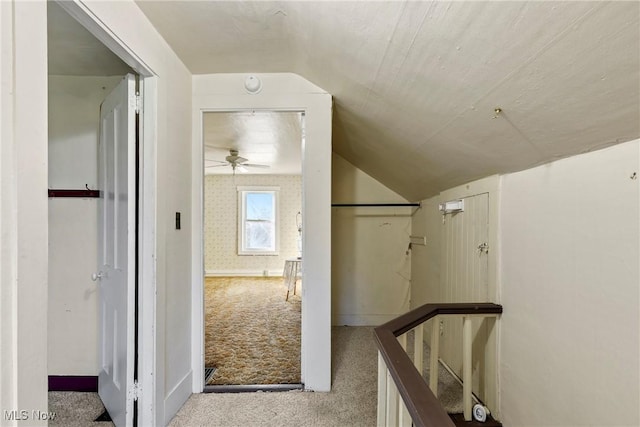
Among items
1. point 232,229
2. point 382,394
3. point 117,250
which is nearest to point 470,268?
point 382,394

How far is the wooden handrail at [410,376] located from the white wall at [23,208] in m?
1.04

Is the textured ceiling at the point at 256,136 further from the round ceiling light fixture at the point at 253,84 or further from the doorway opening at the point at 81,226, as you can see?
the doorway opening at the point at 81,226

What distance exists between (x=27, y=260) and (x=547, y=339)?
2063mm

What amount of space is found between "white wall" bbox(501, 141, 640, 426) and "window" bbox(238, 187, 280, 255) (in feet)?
16.9

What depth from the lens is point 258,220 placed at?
6.53 meters

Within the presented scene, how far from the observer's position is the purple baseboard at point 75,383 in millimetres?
2025

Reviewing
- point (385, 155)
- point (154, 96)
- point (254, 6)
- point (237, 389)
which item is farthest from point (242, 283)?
point (254, 6)

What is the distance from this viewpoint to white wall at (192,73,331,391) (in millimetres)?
2070

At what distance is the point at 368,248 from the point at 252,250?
3515 millimetres

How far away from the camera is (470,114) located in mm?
1391

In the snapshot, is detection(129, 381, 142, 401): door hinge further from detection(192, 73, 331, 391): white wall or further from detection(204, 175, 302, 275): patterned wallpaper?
detection(204, 175, 302, 275): patterned wallpaper

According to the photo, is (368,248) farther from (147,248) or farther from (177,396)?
(147,248)

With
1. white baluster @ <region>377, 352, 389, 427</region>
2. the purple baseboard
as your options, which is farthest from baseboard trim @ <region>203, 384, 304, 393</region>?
white baluster @ <region>377, 352, 389, 427</region>

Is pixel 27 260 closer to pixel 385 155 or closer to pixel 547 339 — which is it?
pixel 547 339
